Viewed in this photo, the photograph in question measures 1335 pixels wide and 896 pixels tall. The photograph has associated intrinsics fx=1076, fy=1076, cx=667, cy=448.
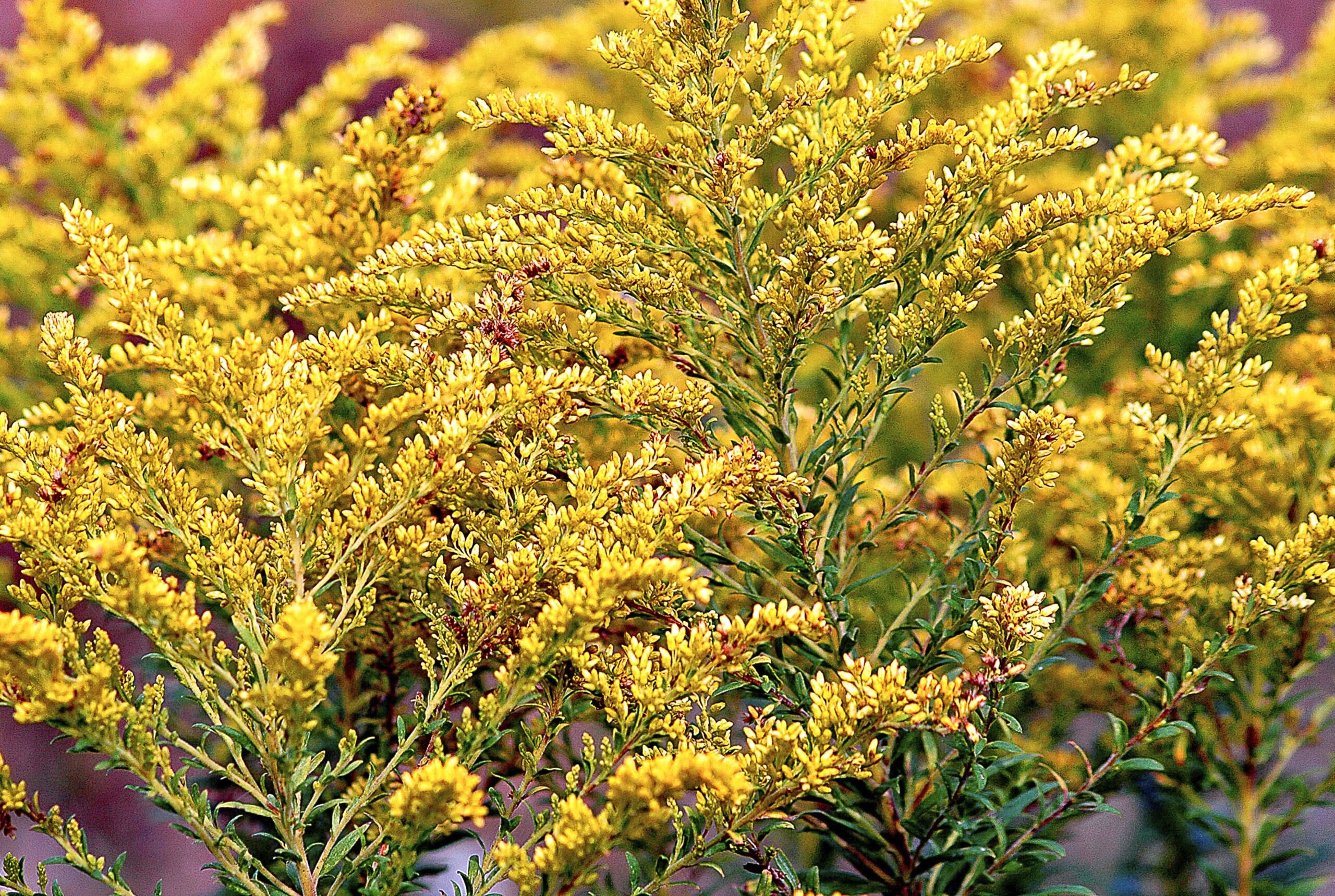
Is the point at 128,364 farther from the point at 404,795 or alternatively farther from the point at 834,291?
the point at 834,291

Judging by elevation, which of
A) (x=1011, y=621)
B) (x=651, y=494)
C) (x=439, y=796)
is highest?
(x=651, y=494)

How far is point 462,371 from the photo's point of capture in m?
1.60

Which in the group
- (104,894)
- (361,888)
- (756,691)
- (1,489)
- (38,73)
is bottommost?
(104,894)

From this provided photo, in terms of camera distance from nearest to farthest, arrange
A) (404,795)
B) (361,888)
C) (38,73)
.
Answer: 1. (404,795)
2. (361,888)
3. (38,73)

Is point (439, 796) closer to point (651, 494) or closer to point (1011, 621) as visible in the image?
point (651, 494)

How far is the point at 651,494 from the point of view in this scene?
5.19ft

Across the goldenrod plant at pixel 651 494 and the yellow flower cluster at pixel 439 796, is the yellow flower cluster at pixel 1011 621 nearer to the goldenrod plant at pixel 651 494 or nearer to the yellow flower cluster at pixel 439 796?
the goldenrod plant at pixel 651 494

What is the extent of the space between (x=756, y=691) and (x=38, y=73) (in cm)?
256

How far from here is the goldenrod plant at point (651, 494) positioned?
60.5 inches

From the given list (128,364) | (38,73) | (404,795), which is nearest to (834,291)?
(404,795)

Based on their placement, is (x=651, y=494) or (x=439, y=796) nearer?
(x=439, y=796)

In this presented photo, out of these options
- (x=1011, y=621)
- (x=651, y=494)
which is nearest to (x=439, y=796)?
(x=651, y=494)

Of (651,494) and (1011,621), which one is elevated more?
(651,494)

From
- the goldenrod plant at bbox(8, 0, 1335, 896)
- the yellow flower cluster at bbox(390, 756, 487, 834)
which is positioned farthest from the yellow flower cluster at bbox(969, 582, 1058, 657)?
the yellow flower cluster at bbox(390, 756, 487, 834)
